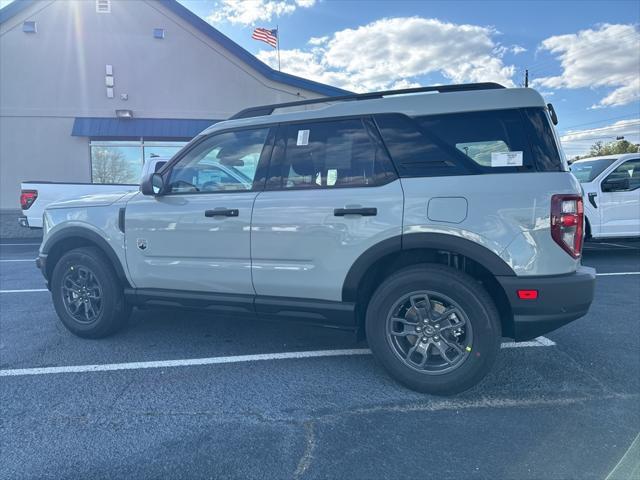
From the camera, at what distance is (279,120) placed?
3.54 m

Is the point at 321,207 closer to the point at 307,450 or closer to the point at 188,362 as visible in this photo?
the point at 307,450

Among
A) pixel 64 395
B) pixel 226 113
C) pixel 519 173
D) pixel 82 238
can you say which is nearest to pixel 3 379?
pixel 64 395

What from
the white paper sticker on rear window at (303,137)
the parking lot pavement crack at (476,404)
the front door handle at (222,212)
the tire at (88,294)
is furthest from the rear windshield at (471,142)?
the tire at (88,294)

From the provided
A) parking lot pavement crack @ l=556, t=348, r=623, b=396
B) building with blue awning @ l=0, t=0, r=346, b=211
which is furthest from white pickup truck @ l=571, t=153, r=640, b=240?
building with blue awning @ l=0, t=0, r=346, b=211

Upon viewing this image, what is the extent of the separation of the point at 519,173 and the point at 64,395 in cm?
347

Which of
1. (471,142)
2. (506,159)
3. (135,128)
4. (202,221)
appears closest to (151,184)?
(202,221)

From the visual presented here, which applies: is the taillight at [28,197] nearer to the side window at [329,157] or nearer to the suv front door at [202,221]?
the suv front door at [202,221]

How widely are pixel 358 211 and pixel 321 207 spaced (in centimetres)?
28

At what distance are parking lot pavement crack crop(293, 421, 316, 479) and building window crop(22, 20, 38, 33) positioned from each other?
53.1ft

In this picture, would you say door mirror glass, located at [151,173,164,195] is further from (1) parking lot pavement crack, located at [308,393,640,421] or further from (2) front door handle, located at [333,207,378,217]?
(1) parking lot pavement crack, located at [308,393,640,421]

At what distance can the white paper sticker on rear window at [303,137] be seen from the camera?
134 inches

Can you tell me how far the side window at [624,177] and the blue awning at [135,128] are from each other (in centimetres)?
1098

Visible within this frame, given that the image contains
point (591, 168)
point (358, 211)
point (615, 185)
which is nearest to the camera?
point (358, 211)

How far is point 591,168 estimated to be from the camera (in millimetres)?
8422
